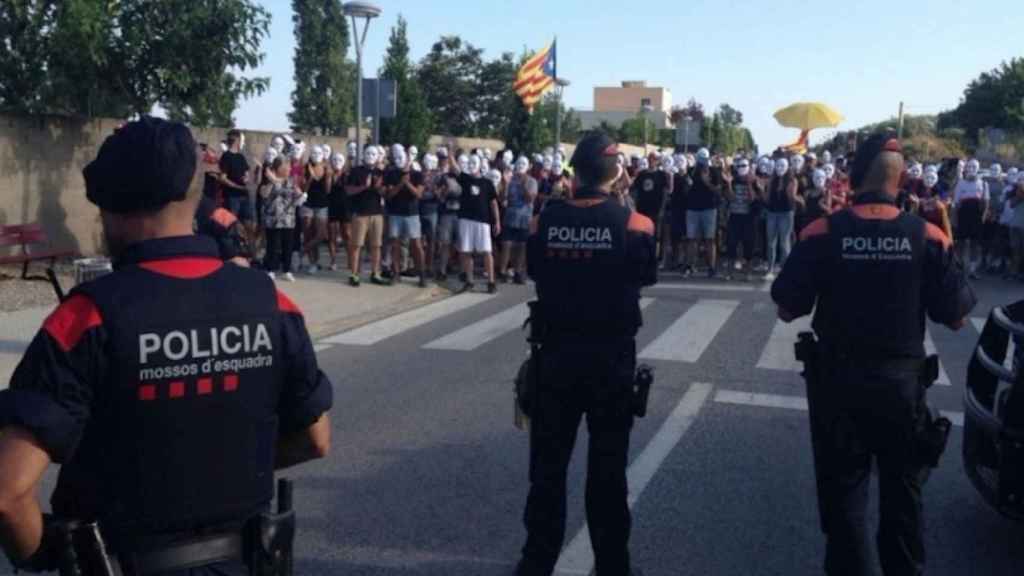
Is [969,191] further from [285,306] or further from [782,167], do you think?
[285,306]

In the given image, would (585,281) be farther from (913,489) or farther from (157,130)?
(157,130)

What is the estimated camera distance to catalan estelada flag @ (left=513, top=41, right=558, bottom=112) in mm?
24750

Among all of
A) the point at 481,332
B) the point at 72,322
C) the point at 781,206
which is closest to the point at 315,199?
the point at 481,332

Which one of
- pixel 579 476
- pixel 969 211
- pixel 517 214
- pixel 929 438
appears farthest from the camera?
pixel 969 211

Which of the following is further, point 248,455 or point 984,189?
point 984,189

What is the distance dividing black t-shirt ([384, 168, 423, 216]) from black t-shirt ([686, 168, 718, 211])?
4.54 metres

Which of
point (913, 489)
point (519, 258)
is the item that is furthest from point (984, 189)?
point (913, 489)

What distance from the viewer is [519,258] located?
16.5 metres

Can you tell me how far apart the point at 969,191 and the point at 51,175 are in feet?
46.2

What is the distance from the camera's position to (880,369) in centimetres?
429

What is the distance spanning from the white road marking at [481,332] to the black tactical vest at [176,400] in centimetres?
814

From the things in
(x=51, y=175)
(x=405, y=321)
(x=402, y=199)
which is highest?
(x=51, y=175)

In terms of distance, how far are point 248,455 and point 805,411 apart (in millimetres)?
6371

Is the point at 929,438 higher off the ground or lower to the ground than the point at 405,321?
higher
